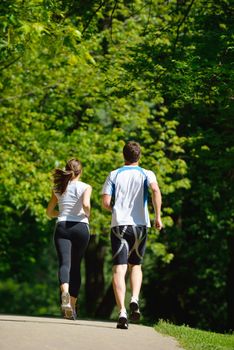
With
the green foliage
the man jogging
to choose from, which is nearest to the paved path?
the man jogging

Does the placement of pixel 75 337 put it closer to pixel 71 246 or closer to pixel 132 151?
pixel 71 246

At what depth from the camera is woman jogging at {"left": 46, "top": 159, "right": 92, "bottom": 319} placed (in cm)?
1029

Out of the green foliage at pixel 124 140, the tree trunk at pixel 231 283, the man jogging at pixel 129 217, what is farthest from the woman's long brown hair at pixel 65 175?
the tree trunk at pixel 231 283

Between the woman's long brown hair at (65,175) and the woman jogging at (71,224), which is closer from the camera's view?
the woman jogging at (71,224)

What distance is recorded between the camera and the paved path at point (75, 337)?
7.52 metres

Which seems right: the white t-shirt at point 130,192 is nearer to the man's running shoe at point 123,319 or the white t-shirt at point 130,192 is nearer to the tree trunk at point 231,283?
the man's running shoe at point 123,319

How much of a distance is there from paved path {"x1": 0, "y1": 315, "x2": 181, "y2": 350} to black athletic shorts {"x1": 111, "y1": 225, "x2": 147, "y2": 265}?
802 mm

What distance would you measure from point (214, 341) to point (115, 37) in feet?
51.9

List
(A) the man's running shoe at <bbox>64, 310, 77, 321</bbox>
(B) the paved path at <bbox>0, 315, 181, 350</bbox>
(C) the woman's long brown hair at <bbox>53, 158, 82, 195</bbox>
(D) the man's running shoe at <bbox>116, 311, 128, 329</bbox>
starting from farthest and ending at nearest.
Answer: (C) the woman's long brown hair at <bbox>53, 158, 82, 195</bbox>, (A) the man's running shoe at <bbox>64, 310, 77, 321</bbox>, (D) the man's running shoe at <bbox>116, 311, 128, 329</bbox>, (B) the paved path at <bbox>0, 315, 181, 350</bbox>

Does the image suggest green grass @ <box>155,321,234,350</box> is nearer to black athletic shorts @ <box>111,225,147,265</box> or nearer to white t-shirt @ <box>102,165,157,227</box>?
black athletic shorts @ <box>111,225,147,265</box>

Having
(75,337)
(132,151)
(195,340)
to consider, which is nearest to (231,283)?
(195,340)

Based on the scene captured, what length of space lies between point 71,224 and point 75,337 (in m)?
2.40

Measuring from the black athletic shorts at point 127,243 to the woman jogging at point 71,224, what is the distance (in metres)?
0.88

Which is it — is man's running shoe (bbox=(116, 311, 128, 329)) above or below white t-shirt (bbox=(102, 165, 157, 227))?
below
